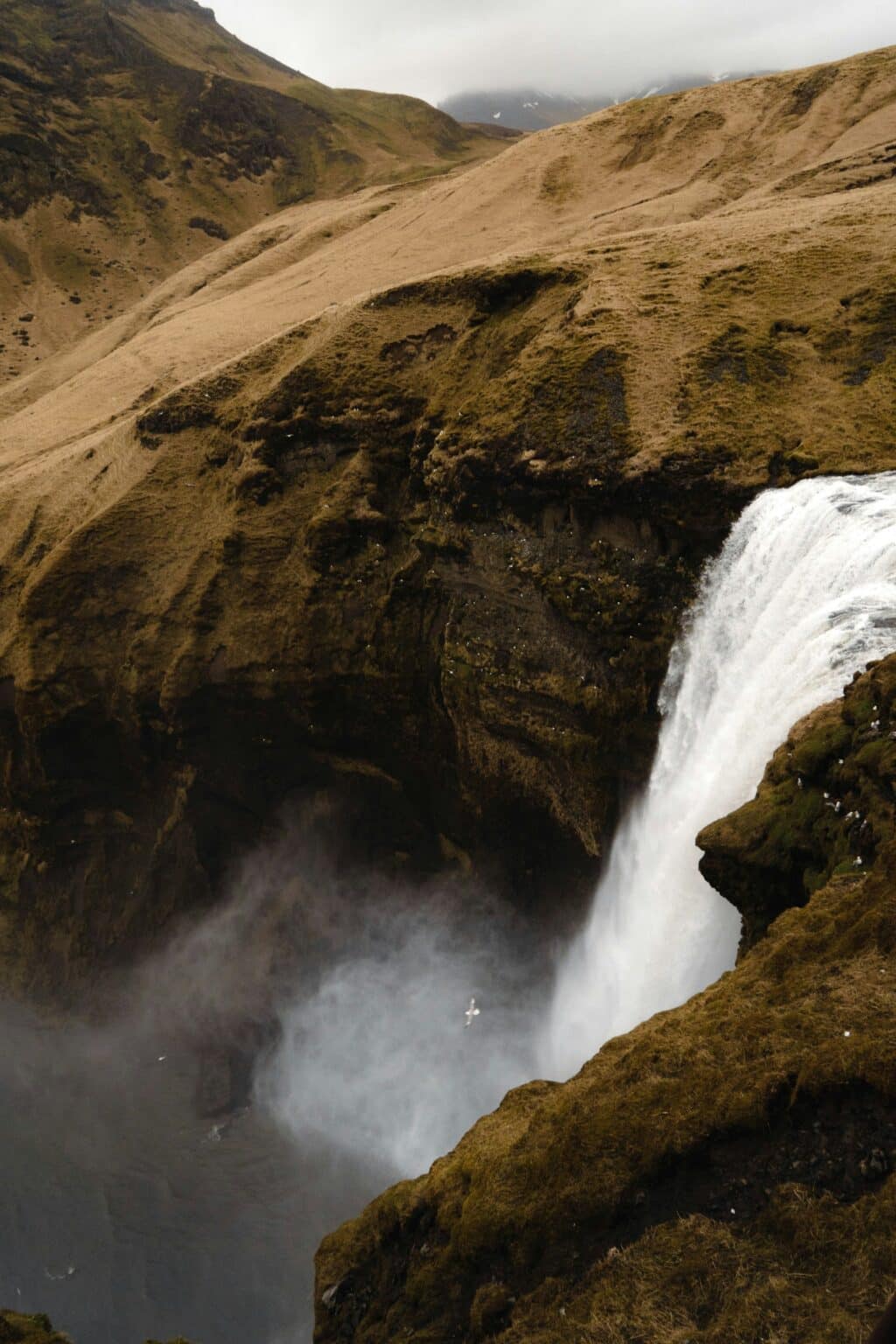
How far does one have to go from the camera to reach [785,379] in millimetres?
21797

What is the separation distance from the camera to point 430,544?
24.9 meters

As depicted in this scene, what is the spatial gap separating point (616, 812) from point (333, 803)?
1044 centimetres

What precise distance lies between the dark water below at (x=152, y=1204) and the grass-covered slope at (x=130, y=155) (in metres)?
75.3

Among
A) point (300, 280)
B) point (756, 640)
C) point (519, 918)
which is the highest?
point (300, 280)

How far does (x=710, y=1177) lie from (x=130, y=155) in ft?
387

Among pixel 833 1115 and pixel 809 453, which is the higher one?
pixel 809 453

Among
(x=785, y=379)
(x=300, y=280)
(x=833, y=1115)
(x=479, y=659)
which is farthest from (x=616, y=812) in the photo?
(x=300, y=280)

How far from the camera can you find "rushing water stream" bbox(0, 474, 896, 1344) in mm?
15977

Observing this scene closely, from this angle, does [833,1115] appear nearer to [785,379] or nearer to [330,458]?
[785,379]

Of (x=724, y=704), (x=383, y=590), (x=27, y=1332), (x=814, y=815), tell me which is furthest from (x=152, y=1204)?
(x=814, y=815)

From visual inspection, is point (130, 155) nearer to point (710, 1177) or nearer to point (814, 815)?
point (814, 815)

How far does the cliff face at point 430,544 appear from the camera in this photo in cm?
2142

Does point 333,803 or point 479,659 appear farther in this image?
point 333,803

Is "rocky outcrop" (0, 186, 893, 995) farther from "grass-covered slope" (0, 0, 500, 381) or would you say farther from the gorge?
"grass-covered slope" (0, 0, 500, 381)
